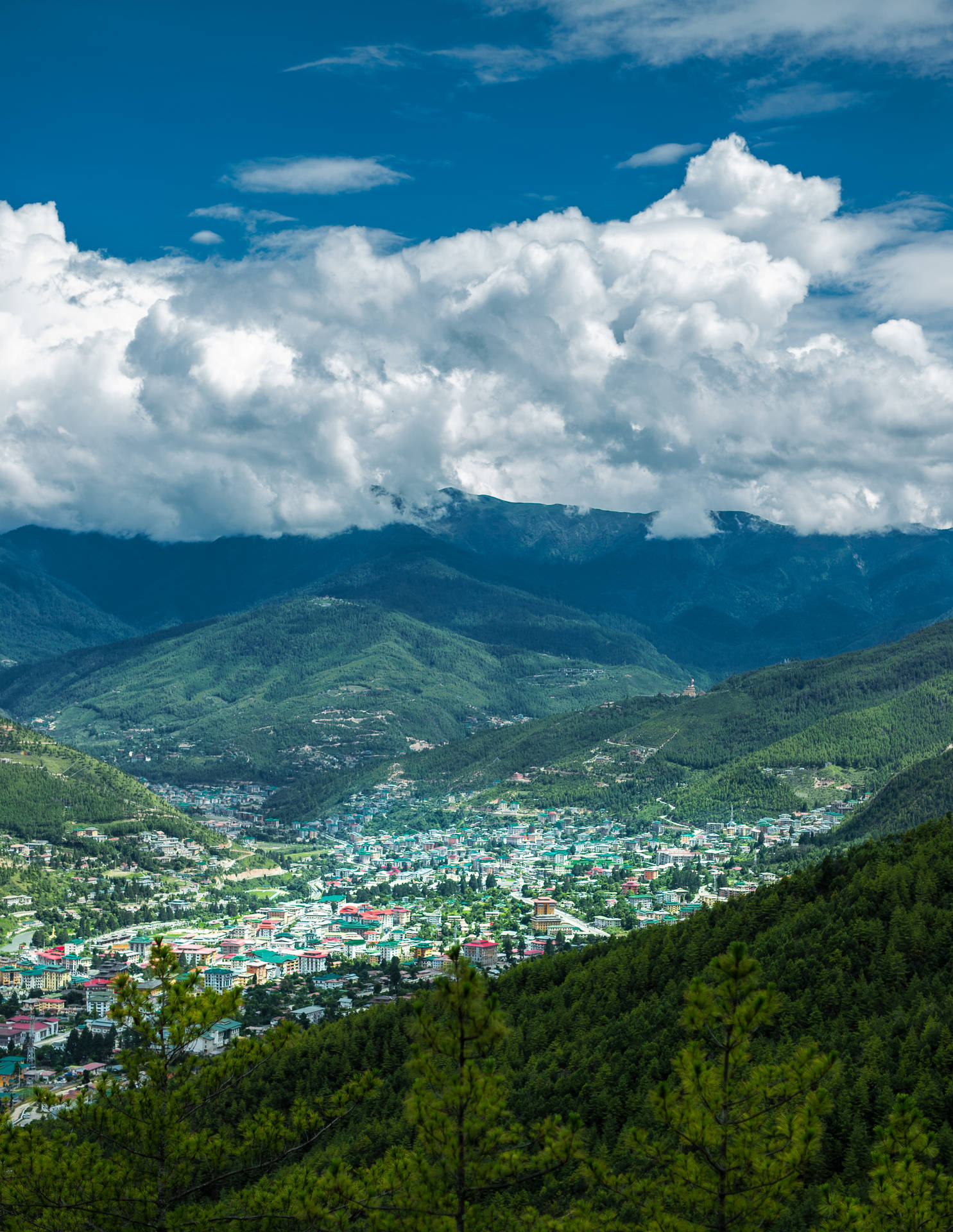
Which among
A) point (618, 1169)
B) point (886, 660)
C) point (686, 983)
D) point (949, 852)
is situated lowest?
point (618, 1169)

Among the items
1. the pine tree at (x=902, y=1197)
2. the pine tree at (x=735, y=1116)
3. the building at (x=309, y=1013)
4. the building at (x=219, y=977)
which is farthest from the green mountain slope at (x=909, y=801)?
the pine tree at (x=735, y=1116)

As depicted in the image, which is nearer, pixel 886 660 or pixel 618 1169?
pixel 618 1169

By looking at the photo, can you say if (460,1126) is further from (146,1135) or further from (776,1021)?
(776,1021)

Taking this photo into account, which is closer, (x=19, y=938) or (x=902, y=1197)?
(x=902, y=1197)

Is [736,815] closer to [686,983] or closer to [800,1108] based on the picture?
[686,983]

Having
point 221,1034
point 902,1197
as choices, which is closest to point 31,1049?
point 221,1034

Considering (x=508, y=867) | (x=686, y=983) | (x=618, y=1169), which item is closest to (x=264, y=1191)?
(x=618, y=1169)
